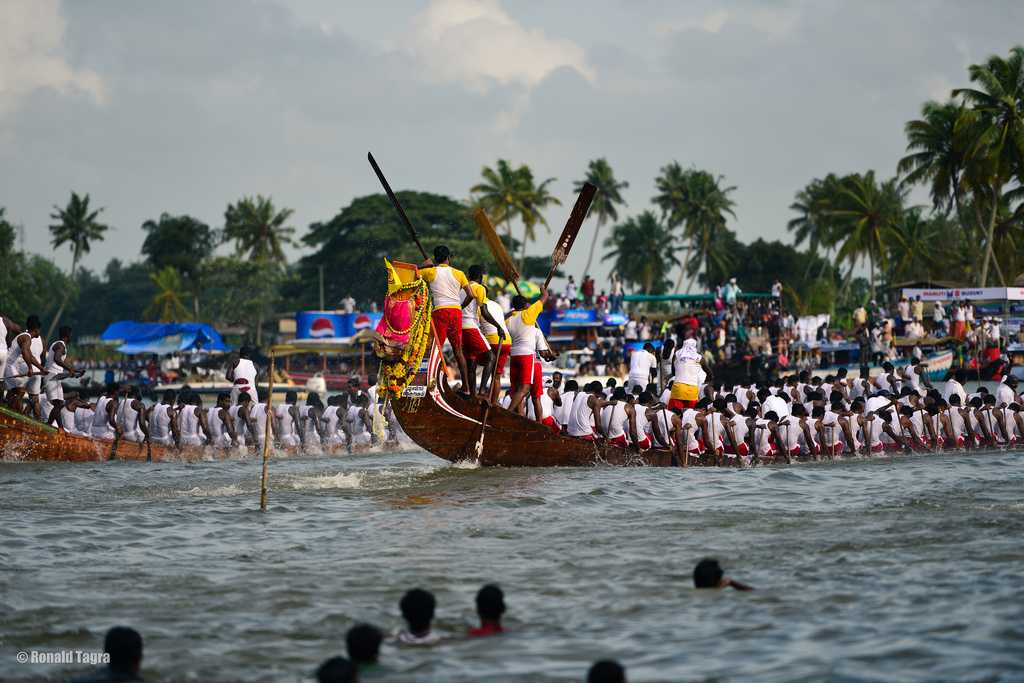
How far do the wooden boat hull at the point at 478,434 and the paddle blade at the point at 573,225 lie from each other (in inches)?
102

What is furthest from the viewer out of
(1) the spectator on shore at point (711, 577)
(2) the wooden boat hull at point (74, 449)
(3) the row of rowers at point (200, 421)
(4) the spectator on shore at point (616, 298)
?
(4) the spectator on shore at point (616, 298)

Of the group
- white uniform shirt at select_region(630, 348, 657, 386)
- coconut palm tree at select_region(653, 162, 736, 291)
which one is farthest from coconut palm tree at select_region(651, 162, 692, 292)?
white uniform shirt at select_region(630, 348, 657, 386)

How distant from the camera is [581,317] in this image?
4659 cm

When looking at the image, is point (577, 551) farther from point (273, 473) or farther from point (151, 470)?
point (151, 470)

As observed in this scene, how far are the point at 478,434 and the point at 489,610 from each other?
8031 millimetres

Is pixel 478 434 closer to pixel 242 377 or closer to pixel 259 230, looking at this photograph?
pixel 242 377

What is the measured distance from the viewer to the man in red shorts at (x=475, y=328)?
15.6 meters

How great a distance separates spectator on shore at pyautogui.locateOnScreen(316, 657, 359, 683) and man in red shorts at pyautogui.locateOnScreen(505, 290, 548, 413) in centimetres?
1006

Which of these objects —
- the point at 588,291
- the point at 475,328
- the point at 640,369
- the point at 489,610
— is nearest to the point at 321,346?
the point at 588,291

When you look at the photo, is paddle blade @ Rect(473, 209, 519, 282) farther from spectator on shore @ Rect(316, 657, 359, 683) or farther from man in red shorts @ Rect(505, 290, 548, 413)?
spectator on shore @ Rect(316, 657, 359, 683)

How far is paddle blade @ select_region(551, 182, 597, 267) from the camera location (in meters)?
17.3

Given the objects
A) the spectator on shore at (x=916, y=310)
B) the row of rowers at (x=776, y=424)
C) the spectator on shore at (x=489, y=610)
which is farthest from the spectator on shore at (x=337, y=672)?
the spectator on shore at (x=916, y=310)

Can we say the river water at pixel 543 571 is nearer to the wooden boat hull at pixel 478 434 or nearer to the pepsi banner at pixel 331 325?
the wooden boat hull at pixel 478 434

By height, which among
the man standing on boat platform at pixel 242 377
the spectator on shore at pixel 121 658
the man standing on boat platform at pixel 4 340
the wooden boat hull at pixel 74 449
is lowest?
the spectator on shore at pixel 121 658
